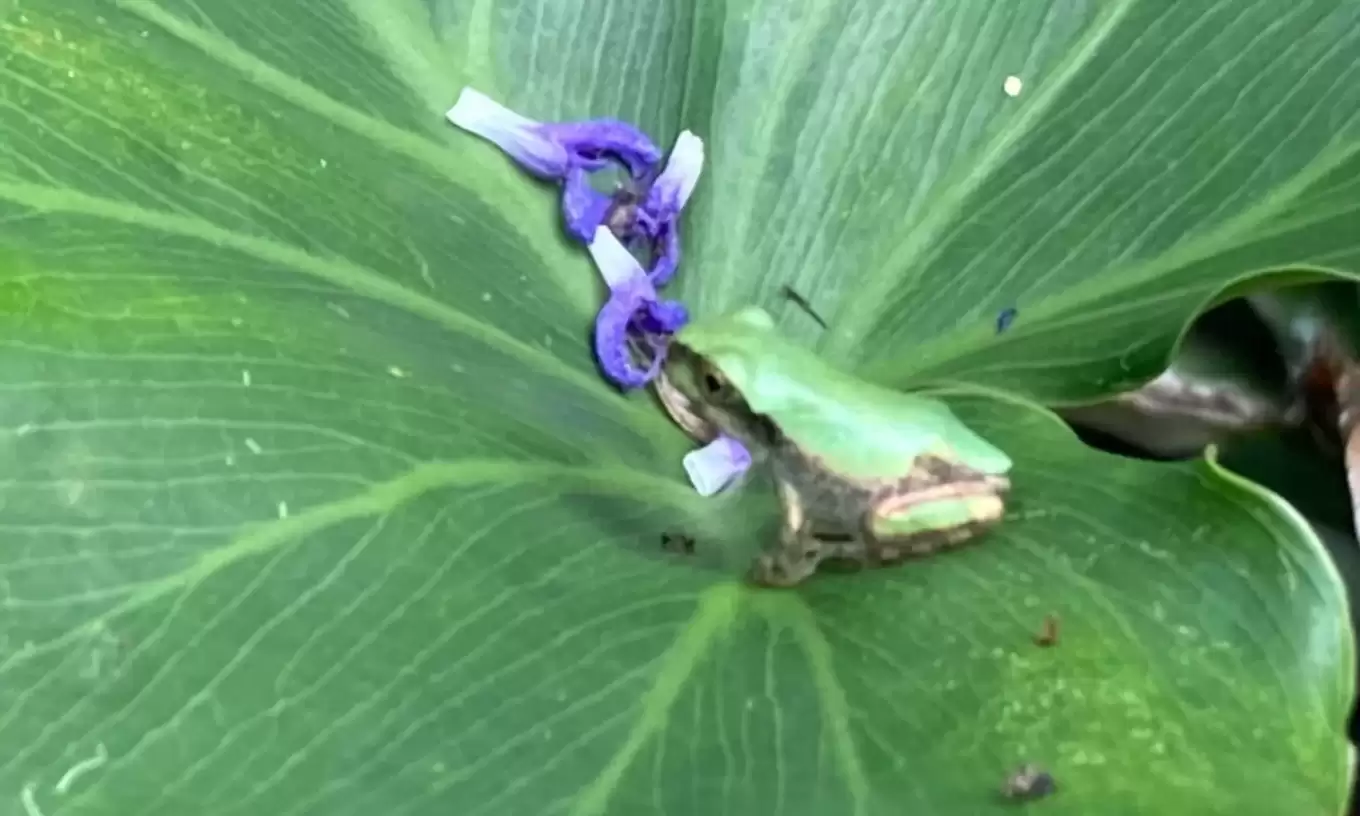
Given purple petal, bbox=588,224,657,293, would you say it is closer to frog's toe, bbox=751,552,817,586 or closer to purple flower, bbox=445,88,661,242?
purple flower, bbox=445,88,661,242

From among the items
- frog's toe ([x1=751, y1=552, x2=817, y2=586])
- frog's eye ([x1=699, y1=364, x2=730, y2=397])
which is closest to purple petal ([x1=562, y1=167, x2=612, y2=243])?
frog's eye ([x1=699, y1=364, x2=730, y2=397])

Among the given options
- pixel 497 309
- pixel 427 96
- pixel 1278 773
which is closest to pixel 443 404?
pixel 497 309

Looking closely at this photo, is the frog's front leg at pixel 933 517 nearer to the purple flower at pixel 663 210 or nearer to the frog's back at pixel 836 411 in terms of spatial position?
the frog's back at pixel 836 411

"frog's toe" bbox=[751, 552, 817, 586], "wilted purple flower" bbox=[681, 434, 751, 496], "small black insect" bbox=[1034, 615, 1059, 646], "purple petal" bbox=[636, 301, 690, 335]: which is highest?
"purple petal" bbox=[636, 301, 690, 335]

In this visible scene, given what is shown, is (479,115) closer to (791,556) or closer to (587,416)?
(587,416)

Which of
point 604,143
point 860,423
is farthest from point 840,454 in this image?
point 604,143

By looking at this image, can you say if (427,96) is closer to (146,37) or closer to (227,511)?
(146,37)
